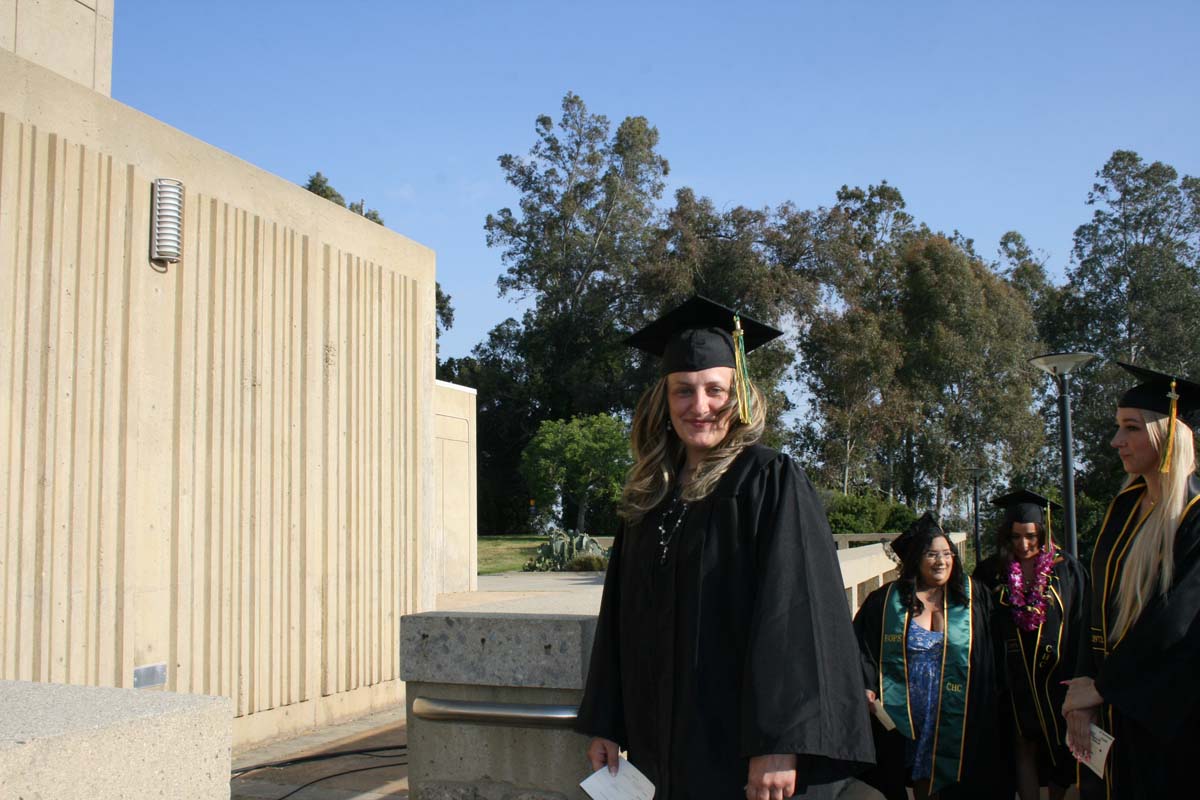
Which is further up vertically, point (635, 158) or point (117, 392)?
point (635, 158)

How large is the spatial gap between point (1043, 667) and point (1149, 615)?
93.4 inches

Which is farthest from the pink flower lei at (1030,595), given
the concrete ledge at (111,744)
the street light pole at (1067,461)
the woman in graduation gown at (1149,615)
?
the street light pole at (1067,461)

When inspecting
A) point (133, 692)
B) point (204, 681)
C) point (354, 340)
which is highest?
point (354, 340)

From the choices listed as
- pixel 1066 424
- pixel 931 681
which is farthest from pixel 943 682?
pixel 1066 424

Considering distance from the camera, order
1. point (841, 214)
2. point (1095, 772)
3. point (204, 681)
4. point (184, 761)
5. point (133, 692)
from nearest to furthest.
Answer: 1. point (184, 761)
2. point (133, 692)
3. point (1095, 772)
4. point (204, 681)
5. point (841, 214)

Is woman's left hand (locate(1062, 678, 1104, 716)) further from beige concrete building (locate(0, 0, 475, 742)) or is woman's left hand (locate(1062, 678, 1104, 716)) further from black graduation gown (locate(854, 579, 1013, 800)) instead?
beige concrete building (locate(0, 0, 475, 742))

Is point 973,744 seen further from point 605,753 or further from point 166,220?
point 166,220

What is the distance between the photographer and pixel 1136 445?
11.8ft

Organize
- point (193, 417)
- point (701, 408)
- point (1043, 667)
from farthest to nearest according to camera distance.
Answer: point (193, 417)
point (1043, 667)
point (701, 408)

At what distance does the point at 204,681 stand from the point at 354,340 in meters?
2.97

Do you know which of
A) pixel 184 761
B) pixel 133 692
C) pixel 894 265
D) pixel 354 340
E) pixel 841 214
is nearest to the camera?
pixel 184 761

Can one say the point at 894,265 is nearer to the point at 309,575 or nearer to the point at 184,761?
the point at 309,575

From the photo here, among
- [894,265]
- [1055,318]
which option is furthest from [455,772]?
[1055,318]

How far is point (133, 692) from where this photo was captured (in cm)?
201
